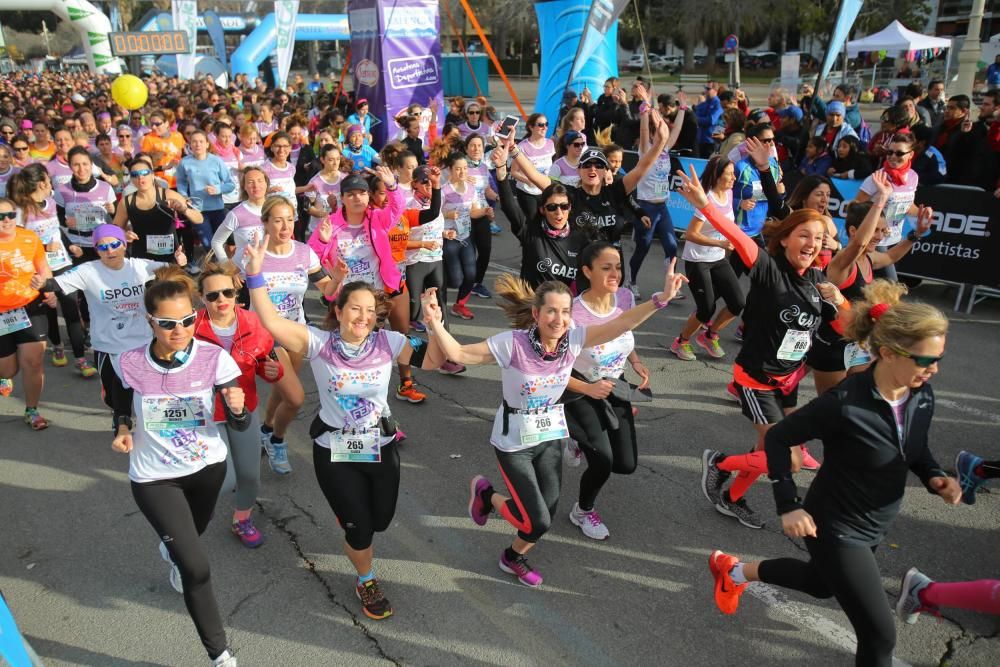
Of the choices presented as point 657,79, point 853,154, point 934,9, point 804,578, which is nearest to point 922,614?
point 804,578

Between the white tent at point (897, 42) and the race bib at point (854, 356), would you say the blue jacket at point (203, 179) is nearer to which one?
the race bib at point (854, 356)

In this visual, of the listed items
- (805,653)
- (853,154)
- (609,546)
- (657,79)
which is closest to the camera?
(805,653)

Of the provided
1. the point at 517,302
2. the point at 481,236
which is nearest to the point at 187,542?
the point at 517,302

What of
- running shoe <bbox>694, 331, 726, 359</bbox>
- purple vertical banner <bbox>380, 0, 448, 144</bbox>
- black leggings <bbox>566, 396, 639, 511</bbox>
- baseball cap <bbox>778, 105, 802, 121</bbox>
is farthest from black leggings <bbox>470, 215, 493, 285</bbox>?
purple vertical banner <bbox>380, 0, 448, 144</bbox>

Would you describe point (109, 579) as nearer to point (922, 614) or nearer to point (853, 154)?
point (922, 614)

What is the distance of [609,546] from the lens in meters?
4.25

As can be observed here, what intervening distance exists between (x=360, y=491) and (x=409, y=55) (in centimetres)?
1343

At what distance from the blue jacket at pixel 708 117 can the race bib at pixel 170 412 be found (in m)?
A: 11.7

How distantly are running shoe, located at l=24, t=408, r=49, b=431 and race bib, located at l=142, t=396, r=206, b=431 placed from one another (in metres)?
3.18

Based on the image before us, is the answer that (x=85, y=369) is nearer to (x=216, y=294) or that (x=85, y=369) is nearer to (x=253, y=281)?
(x=216, y=294)

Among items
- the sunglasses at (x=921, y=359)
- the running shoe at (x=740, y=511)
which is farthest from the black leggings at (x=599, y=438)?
the sunglasses at (x=921, y=359)

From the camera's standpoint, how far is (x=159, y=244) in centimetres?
680

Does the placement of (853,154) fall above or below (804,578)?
above

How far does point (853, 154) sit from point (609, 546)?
6940mm
